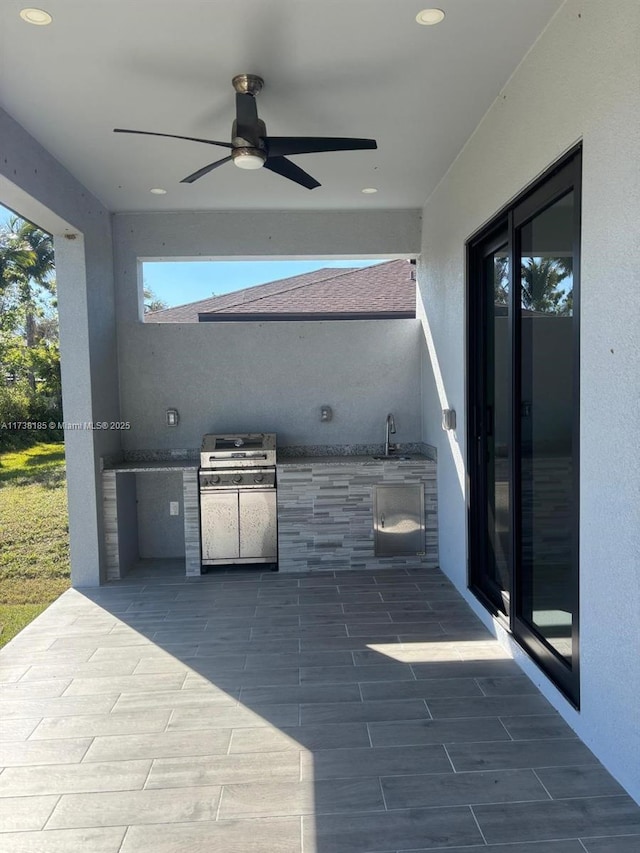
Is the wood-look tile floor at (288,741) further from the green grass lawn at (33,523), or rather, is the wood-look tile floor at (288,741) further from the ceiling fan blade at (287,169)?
the ceiling fan blade at (287,169)

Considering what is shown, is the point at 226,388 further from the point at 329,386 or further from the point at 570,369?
the point at 570,369

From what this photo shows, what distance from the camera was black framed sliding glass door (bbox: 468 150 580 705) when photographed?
261 cm

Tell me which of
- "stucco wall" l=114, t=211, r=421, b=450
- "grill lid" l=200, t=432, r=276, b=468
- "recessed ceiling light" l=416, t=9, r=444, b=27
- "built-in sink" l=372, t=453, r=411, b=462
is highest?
"recessed ceiling light" l=416, t=9, r=444, b=27

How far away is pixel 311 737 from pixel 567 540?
1.45 m

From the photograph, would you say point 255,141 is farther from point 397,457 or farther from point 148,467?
point 397,457

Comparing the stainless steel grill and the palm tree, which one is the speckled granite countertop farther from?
the palm tree

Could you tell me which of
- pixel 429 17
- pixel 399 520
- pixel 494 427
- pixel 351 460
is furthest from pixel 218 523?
pixel 429 17

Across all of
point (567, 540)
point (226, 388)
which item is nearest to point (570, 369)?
point (567, 540)

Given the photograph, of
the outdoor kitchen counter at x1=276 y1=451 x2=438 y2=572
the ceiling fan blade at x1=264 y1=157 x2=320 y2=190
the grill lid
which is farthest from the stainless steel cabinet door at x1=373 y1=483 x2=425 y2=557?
the ceiling fan blade at x1=264 y1=157 x2=320 y2=190

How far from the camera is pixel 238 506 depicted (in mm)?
4805

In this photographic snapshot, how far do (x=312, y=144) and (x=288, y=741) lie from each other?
2.82 m

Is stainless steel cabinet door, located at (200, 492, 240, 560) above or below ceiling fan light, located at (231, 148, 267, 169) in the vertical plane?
below

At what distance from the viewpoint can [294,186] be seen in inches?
175

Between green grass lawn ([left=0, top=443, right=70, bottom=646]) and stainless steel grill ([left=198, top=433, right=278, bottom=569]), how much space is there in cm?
168
